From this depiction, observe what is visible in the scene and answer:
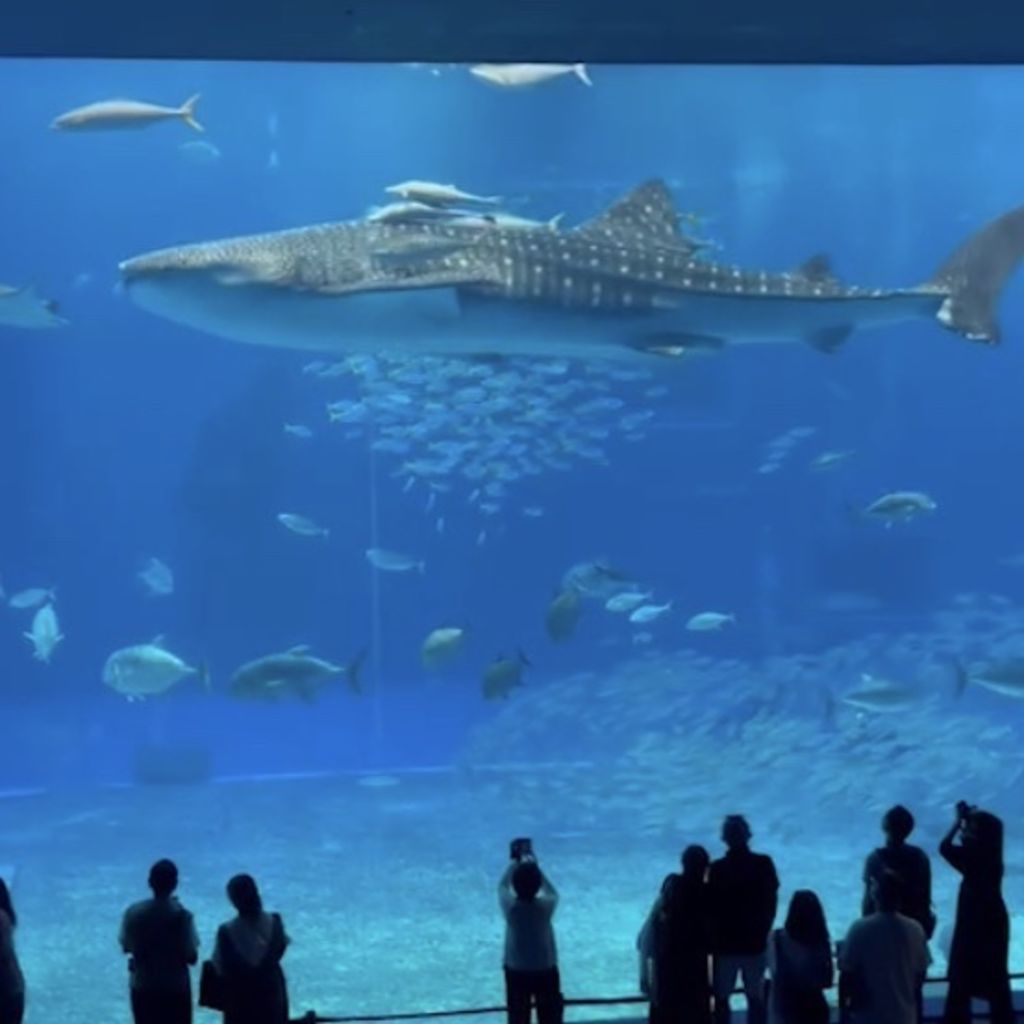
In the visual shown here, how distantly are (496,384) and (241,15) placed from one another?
6661 mm

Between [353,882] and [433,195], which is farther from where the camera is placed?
[353,882]

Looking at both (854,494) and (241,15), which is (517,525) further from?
(241,15)

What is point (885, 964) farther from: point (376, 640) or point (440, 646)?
point (376, 640)

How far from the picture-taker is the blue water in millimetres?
23438

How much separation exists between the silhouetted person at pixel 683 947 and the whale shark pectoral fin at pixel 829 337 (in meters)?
3.67

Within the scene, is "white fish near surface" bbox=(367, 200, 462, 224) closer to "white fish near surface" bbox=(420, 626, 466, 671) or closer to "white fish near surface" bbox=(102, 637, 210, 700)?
"white fish near surface" bbox=(420, 626, 466, 671)

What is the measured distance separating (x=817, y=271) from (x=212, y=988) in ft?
14.3

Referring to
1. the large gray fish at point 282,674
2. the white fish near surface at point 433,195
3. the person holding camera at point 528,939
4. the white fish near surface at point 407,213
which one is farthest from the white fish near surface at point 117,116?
the person holding camera at point 528,939

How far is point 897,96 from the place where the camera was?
34719 millimetres

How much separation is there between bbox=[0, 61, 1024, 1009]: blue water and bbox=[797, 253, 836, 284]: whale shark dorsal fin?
10.1 meters

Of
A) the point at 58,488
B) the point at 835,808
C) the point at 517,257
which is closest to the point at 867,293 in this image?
the point at 517,257

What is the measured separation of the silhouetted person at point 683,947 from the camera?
12.5ft

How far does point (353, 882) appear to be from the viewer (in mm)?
9109

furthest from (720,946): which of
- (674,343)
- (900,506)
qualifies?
(900,506)
